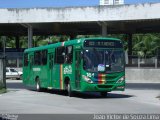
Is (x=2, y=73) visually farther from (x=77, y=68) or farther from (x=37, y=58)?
(x=77, y=68)

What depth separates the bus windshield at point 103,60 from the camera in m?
22.4

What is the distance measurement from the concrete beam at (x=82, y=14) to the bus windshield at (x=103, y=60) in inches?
1022

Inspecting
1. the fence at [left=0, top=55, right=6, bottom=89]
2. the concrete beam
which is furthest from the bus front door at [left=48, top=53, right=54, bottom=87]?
the concrete beam

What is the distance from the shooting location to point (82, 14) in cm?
5106

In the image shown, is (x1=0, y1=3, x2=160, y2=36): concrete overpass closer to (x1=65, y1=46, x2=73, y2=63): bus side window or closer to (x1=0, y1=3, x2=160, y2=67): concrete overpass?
(x1=0, y1=3, x2=160, y2=67): concrete overpass

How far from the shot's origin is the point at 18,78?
54.4 m

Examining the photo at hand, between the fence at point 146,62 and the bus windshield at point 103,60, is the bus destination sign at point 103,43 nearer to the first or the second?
the bus windshield at point 103,60

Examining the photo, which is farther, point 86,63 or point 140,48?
point 140,48

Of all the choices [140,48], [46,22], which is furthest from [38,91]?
[140,48]

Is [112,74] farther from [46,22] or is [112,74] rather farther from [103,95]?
[46,22]

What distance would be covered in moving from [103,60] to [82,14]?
29.0m

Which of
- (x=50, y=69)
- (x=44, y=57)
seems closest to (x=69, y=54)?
(x=50, y=69)

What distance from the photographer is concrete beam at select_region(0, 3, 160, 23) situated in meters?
48.4

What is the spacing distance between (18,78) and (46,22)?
7545 mm
